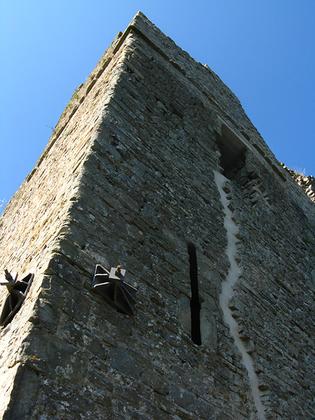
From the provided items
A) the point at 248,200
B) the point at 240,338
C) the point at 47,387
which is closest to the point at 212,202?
the point at 248,200

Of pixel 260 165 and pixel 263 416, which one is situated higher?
pixel 260 165

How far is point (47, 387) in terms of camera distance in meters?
2.61

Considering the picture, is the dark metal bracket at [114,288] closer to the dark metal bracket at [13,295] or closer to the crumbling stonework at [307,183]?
the dark metal bracket at [13,295]

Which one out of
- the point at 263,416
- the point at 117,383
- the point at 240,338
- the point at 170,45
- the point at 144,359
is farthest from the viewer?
the point at 170,45

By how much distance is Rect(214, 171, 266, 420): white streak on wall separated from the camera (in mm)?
4086

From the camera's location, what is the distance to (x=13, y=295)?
3293 mm

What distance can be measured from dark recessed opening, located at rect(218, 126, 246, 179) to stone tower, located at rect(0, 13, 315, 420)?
0.03 metres

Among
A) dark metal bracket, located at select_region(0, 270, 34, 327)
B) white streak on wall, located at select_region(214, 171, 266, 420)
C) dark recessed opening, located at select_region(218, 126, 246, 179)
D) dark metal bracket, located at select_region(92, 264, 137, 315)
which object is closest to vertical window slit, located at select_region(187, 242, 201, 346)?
white streak on wall, located at select_region(214, 171, 266, 420)

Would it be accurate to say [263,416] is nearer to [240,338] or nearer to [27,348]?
[240,338]

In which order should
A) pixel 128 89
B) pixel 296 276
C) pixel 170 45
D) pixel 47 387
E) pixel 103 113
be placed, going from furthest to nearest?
1. pixel 170 45
2. pixel 296 276
3. pixel 128 89
4. pixel 103 113
5. pixel 47 387

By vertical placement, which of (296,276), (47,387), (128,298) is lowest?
(47,387)

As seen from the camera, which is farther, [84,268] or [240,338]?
Result: [240,338]

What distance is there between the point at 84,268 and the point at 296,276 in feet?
12.5

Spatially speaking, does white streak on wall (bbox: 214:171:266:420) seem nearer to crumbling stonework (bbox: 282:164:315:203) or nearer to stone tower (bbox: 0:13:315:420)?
stone tower (bbox: 0:13:315:420)
